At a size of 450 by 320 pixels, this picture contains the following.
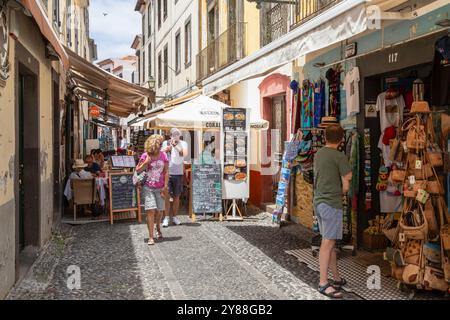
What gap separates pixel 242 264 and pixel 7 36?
3.87 m

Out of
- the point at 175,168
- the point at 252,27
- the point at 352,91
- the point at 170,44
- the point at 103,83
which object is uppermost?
the point at 170,44

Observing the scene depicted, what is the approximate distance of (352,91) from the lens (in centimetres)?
720

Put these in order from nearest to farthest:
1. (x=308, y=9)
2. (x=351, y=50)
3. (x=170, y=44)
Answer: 1. (x=351, y=50)
2. (x=308, y=9)
3. (x=170, y=44)

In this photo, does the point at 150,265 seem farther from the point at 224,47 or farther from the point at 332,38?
the point at 224,47

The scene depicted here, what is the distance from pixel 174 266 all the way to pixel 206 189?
3668 mm

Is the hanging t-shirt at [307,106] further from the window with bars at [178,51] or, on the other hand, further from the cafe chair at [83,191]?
the window with bars at [178,51]

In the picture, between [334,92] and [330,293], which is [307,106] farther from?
[330,293]

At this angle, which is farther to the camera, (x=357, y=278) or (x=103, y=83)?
(x=103, y=83)

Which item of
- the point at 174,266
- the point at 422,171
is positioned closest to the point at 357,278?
the point at 422,171

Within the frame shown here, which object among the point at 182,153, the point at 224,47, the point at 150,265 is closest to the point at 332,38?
the point at 150,265

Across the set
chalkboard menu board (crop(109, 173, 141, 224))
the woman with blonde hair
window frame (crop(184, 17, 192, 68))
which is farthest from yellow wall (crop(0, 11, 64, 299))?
window frame (crop(184, 17, 192, 68))

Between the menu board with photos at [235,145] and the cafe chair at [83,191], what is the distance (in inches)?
105

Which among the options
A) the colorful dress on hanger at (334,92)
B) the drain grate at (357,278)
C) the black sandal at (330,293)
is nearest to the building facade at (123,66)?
the colorful dress on hanger at (334,92)

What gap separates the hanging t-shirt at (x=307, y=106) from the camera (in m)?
8.22
